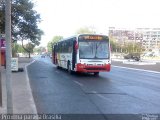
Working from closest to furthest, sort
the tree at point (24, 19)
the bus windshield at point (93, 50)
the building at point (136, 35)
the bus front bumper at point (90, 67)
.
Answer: the bus front bumper at point (90, 67), the bus windshield at point (93, 50), the tree at point (24, 19), the building at point (136, 35)

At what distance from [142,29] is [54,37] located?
46.5m

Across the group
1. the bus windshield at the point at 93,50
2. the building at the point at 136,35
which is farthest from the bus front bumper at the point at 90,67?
the building at the point at 136,35

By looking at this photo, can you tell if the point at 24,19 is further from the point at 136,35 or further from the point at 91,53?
the point at 136,35

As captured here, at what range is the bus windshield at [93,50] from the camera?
26.0 meters

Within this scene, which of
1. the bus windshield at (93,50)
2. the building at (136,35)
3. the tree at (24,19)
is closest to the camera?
the bus windshield at (93,50)

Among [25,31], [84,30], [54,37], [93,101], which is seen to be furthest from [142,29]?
[93,101]

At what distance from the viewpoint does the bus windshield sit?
2598 centimetres

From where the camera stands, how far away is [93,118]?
32.0 feet

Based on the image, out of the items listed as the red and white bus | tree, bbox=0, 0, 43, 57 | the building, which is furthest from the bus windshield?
the building

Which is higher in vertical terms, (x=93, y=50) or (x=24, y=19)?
(x=24, y=19)

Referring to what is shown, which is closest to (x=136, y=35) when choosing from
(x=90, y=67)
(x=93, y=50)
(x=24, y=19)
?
(x=24, y=19)

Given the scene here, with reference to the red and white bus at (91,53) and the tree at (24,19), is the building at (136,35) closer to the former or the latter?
the tree at (24,19)

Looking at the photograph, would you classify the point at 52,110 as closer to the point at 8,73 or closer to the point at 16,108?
the point at 16,108

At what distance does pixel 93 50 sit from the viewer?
85.5ft
